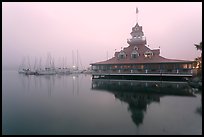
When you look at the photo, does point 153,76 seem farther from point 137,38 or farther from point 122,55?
point 137,38

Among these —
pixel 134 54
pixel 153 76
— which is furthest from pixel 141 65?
pixel 134 54

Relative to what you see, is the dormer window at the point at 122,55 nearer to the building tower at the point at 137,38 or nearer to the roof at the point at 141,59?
the roof at the point at 141,59

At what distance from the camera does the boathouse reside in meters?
40.4

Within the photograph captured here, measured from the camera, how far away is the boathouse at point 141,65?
1590 inches

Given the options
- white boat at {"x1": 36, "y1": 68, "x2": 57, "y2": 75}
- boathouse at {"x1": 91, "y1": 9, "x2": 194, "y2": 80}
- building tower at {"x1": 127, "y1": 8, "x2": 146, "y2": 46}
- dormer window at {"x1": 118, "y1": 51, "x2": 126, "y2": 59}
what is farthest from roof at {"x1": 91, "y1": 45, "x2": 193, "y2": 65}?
white boat at {"x1": 36, "y1": 68, "x2": 57, "y2": 75}

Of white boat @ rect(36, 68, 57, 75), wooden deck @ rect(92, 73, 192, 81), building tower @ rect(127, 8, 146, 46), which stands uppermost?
building tower @ rect(127, 8, 146, 46)

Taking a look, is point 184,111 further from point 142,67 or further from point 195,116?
point 142,67

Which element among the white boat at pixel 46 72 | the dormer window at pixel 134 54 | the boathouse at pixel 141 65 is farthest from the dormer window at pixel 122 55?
the white boat at pixel 46 72

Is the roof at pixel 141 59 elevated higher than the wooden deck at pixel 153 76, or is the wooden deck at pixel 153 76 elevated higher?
the roof at pixel 141 59

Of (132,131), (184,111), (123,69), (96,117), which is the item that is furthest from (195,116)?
(123,69)

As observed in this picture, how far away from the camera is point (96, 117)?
592 inches

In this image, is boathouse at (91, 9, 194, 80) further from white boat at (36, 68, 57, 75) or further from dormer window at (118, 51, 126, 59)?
white boat at (36, 68, 57, 75)

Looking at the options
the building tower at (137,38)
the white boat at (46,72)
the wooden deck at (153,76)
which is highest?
the building tower at (137,38)

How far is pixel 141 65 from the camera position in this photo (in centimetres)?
4453
